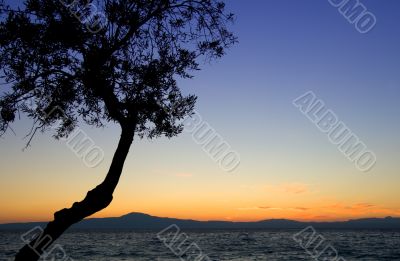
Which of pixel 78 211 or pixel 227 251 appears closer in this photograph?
pixel 78 211

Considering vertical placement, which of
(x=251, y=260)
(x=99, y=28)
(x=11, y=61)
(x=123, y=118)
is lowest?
(x=251, y=260)

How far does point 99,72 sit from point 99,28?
1.20m

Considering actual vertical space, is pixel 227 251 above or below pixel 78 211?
below

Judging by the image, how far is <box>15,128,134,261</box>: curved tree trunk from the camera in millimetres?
8031

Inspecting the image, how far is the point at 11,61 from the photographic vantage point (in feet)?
33.5

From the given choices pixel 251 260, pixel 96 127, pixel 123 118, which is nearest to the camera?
pixel 123 118

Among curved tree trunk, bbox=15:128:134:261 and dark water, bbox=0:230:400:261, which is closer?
curved tree trunk, bbox=15:128:134:261

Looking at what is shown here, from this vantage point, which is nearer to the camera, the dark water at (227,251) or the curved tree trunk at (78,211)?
the curved tree trunk at (78,211)

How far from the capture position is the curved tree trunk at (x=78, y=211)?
803 cm

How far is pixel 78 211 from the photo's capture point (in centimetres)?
833

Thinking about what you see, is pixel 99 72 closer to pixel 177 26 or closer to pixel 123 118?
pixel 123 118

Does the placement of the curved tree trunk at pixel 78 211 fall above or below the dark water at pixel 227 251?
above

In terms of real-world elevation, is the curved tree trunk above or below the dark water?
above

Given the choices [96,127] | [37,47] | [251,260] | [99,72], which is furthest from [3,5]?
[251,260]
